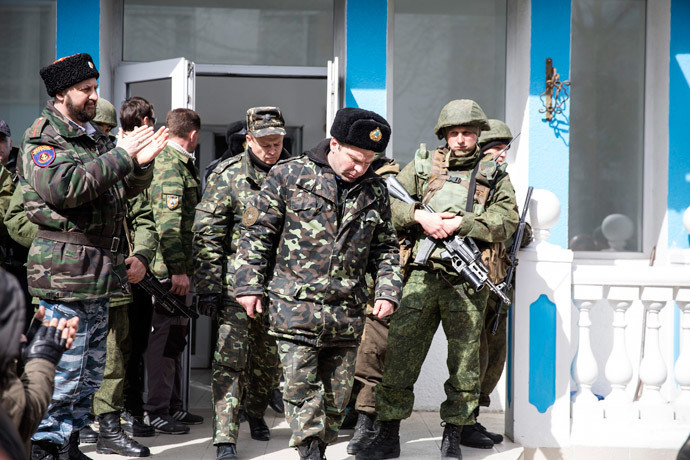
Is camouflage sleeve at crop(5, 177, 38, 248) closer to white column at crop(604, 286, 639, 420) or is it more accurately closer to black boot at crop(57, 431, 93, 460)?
black boot at crop(57, 431, 93, 460)

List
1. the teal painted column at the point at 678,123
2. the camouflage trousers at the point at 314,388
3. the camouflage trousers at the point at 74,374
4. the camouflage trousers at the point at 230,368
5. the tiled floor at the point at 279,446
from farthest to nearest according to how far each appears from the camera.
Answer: the teal painted column at the point at 678,123
the tiled floor at the point at 279,446
the camouflage trousers at the point at 230,368
the camouflage trousers at the point at 314,388
the camouflage trousers at the point at 74,374

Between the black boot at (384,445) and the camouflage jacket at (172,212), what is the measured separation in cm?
149

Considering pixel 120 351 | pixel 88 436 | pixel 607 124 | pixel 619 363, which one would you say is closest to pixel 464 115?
pixel 619 363

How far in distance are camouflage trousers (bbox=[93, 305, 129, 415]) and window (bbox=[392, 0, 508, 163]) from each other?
2776 millimetres

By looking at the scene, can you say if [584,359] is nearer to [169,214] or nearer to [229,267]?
[229,267]

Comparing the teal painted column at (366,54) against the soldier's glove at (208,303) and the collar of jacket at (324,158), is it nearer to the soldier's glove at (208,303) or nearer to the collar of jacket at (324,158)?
the collar of jacket at (324,158)

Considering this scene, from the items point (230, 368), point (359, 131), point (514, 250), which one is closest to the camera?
point (359, 131)

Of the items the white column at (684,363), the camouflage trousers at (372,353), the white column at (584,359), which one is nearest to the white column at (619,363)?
the white column at (584,359)

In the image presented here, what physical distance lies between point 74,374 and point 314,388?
1.08m

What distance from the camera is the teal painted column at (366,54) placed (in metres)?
5.94

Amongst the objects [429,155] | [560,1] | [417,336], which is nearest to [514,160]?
[560,1]

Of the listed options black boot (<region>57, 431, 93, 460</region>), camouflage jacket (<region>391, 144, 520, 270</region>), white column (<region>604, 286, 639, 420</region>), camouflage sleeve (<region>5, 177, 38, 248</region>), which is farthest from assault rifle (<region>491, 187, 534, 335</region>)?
camouflage sleeve (<region>5, 177, 38, 248</region>)

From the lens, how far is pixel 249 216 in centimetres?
400

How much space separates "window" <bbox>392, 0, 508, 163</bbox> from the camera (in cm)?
627
